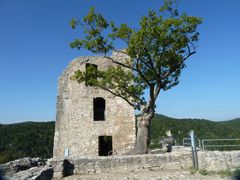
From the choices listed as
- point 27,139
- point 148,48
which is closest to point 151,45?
point 148,48

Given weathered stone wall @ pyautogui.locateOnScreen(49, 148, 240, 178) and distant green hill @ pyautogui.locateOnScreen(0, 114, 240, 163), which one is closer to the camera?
weathered stone wall @ pyautogui.locateOnScreen(49, 148, 240, 178)

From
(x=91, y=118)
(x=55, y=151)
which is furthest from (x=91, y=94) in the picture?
(x=55, y=151)

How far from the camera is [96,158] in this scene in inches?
464

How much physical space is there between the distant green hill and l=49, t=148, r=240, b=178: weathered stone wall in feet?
39.5

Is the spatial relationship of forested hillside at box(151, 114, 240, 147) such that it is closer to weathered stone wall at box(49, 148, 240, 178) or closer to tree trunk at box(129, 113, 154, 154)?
tree trunk at box(129, 113, 154, 154)

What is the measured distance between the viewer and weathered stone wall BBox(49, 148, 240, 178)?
37.4 ft

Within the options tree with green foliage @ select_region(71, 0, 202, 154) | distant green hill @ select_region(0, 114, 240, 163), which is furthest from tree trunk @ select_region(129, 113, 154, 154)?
distant green hill @ select_region(0, 114, 240, 163)

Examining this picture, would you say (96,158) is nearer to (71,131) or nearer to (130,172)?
(130,172)

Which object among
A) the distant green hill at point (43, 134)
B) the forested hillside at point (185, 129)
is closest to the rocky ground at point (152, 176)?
the distant green hill at point (43, 134)

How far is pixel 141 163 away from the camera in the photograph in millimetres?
11836

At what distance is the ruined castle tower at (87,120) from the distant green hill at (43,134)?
6874mm

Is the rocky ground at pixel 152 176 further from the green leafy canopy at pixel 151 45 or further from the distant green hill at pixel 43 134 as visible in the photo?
the distant green hill at pixel 43 134

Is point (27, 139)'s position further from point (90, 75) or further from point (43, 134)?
point (90, 75)

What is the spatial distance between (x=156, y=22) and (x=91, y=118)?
7640 mm
